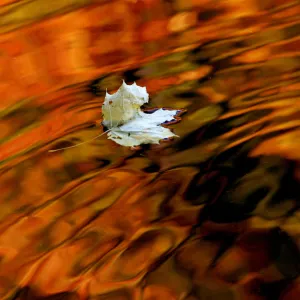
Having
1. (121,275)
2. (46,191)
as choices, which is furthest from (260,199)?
(46,191)

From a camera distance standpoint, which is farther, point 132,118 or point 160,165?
point 132,118

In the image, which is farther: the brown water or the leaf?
the leaf

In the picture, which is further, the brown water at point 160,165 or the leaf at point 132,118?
the leaf at point 132,118

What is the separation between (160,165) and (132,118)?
25 cm

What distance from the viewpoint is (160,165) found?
4.16 feet

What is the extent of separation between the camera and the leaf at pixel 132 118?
1396 mm

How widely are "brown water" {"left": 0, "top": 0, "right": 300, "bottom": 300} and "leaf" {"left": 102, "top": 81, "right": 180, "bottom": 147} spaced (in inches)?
1.3

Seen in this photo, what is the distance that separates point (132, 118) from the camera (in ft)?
4.88

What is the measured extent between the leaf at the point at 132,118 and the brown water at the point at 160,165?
3 centimetres

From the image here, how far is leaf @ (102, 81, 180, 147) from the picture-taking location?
4.58ft

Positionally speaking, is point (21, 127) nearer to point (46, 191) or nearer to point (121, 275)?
point (46, 191)

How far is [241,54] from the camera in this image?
1697mm

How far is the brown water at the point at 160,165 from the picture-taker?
99cm

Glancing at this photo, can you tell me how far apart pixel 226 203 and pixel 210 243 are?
0.38 feet
